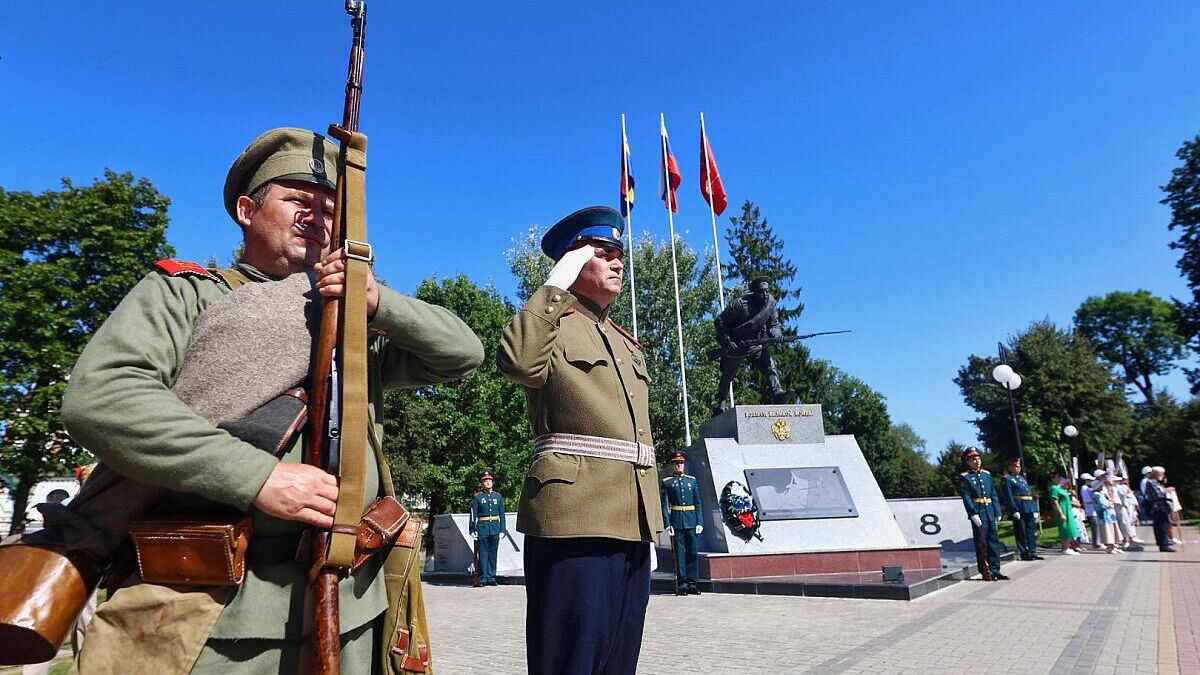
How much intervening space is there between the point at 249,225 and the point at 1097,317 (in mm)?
69376

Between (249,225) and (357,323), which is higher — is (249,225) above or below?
above

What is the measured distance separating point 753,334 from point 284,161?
37.3ft

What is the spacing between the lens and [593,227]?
3154mm

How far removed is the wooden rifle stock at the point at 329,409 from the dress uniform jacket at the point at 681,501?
8.41 m

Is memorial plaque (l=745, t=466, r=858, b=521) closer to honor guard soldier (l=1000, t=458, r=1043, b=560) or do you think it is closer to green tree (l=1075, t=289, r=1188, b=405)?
honor guard soldier (l=1000, t=458, r=1043, b=560)

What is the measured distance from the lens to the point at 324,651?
1.37 meters

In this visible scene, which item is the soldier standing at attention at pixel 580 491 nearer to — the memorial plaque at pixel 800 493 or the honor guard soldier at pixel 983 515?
the memorial plaque at pixel 800 493

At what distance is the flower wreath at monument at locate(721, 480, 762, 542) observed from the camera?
983cm

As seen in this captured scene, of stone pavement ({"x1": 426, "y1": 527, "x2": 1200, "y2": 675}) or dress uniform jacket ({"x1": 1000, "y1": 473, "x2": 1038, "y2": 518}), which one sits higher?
dress uniform jacket ({"x1": 1000, "y1": 473, "x2": 1038, "y2": 518})

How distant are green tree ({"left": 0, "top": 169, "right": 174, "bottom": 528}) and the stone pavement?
11.0 meters

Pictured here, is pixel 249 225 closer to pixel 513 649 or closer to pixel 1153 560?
pixel 513 649

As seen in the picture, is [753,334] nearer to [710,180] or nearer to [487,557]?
[487,557]

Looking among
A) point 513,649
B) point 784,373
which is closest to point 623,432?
point 513,649

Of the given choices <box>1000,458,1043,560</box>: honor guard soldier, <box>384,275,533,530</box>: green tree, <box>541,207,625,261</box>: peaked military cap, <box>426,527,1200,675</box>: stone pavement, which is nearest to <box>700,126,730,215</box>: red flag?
<box>384,275,533,530</box>: green tree
